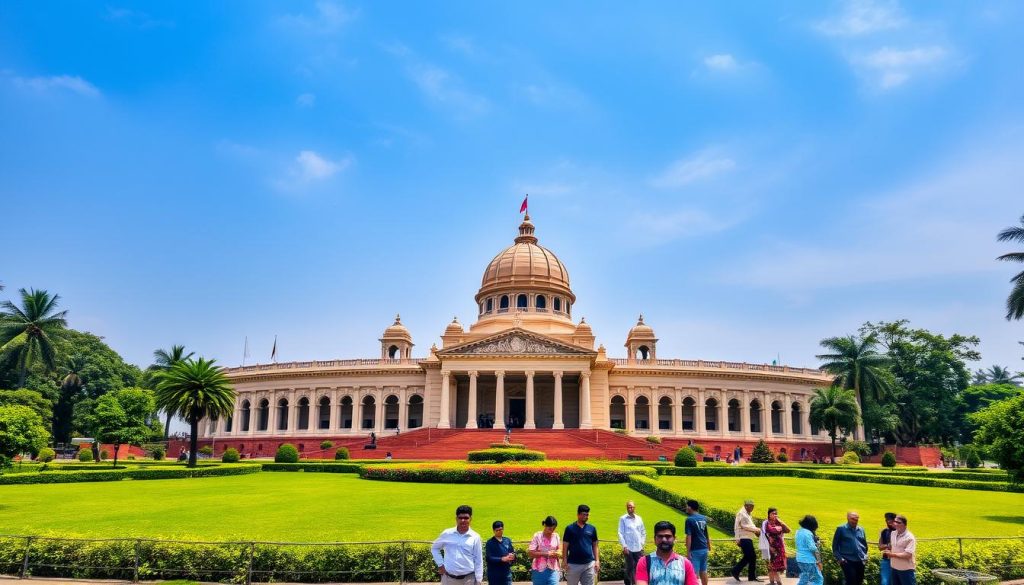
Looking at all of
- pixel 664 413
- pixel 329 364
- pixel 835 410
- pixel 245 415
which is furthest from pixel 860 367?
pixel 245 415

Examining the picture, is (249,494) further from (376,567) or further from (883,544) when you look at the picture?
(883,544)

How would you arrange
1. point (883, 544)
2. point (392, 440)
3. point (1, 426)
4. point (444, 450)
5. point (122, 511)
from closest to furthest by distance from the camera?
point (883, 544) → point (122, 511) → point (1, 426) → point (444, 450) → point (392, 440)

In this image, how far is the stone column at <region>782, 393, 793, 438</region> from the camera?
72438 mm

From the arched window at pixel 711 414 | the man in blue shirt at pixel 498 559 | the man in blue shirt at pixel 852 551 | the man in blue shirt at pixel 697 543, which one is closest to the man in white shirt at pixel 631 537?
the man in blue shirt at pixel 697 543

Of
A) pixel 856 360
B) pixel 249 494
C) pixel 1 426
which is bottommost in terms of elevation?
pixel 249 494

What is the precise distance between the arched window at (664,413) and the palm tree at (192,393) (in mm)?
44106

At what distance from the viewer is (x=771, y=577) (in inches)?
521

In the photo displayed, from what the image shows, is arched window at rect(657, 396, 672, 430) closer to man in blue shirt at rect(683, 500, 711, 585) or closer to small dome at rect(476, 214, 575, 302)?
small dome at rect(476, 214, 575, 302)

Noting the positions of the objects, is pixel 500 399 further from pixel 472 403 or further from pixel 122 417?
pixel 122 417

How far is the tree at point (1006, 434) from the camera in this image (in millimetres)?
21875

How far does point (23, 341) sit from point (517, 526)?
64.8 meters

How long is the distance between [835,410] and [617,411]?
78.5 ft

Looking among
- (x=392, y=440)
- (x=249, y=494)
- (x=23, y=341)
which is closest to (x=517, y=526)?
(x=249, y=494)

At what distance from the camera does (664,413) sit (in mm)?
73750
